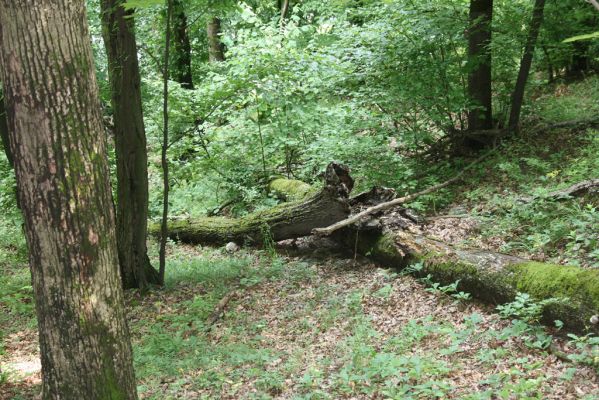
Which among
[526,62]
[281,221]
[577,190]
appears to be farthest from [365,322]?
[526,62]

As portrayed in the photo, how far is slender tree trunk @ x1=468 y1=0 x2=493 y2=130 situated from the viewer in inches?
390

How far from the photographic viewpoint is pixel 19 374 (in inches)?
Result: 214

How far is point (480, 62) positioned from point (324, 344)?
6.82m

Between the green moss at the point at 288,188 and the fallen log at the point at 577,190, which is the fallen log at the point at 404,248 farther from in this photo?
the fallen log at the point at 577,190

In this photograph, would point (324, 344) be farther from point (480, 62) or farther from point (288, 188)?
point (480, 62)

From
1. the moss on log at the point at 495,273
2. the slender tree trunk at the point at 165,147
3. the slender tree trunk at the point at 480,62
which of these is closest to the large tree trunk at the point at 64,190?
the slender tree trunk at the point at 165,147

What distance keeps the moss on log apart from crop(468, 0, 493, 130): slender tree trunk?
427cm

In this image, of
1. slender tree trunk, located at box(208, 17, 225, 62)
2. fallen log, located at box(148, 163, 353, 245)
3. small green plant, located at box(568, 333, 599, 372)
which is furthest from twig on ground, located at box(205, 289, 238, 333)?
slender tree trunk, located at box(208, 17, 225, 62)

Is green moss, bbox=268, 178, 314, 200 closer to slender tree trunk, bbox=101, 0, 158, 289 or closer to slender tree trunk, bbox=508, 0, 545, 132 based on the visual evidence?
slender tree trunk, bbox=101, 0, 158, 289

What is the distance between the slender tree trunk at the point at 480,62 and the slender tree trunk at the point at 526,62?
0.50 m

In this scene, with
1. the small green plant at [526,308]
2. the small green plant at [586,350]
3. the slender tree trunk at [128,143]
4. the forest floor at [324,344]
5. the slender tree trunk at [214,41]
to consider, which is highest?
the slender tree trunk at [214,41]

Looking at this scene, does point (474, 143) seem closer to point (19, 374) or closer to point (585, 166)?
point (585, 166)

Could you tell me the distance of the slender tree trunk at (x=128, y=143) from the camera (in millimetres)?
6996

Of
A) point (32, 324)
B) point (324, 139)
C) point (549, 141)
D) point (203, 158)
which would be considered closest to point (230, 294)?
point (32, 324)
